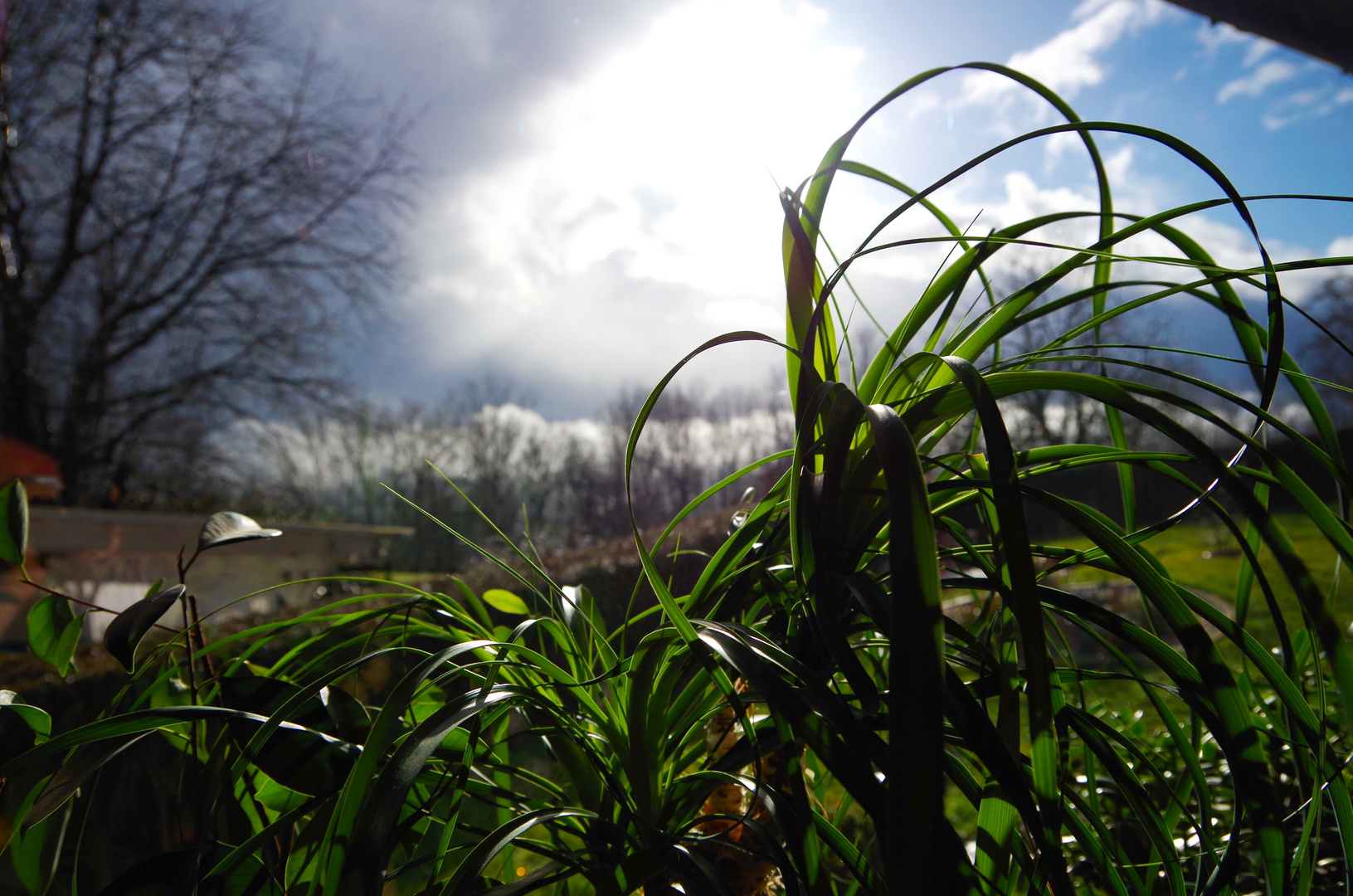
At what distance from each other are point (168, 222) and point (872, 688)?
2.84m

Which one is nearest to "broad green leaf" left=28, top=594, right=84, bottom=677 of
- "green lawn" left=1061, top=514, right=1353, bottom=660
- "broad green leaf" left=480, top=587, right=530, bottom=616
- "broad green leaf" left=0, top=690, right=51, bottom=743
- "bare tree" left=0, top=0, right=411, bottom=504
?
"broad green leaf" left=0, top=690, right=51, bottom=743

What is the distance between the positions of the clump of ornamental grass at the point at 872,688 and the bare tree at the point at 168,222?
84.2 inches

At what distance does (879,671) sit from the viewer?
0.36 metres

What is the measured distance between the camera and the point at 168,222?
2.24 metres

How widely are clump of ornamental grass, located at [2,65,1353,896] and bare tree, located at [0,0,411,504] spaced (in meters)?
2.14

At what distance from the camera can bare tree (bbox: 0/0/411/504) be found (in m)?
1.99

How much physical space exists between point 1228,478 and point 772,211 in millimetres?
249

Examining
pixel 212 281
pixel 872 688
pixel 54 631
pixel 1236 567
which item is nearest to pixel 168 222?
pixel 212 281

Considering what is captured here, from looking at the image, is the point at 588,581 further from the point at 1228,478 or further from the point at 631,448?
the point at 1228,478

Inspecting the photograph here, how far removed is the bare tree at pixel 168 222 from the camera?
1992mm

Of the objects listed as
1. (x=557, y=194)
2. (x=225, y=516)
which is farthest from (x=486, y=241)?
(x=225, y=516)

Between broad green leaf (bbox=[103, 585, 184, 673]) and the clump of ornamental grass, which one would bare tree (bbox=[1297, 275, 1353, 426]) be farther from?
broad green leaf (bbox=[103, 585, 184, 673])

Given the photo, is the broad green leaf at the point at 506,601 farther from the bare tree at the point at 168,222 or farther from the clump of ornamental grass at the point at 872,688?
the bare tree at the point at 168,222

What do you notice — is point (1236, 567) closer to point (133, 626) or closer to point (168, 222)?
point (133, 626)
